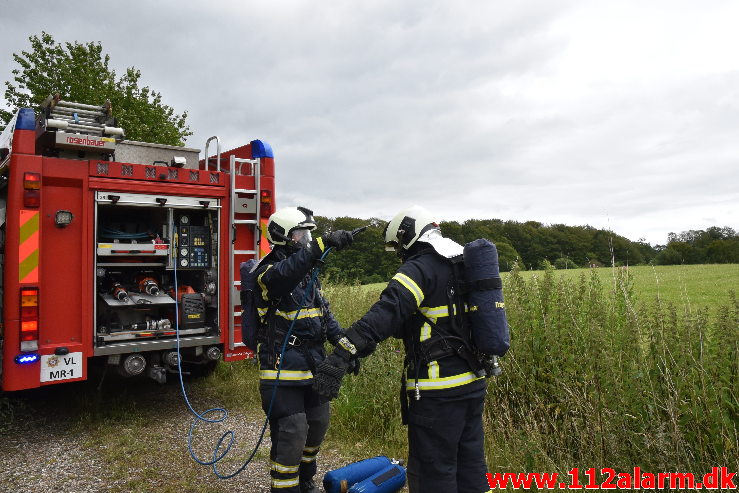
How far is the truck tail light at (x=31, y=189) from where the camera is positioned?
485cm

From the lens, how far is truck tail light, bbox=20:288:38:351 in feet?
15.9

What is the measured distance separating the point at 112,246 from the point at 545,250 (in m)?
14.2

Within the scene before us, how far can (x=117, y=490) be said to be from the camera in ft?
13.7

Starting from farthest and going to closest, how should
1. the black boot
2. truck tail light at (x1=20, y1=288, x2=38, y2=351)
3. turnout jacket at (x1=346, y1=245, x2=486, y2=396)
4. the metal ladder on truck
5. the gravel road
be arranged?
the metal ladder on truck
truck tail light at (x1=20, y1=288, x2=38, y2=351)
the gravel road
the black boot
turnout jacket at (x1=346, y1=245, x2=486, y2=396)

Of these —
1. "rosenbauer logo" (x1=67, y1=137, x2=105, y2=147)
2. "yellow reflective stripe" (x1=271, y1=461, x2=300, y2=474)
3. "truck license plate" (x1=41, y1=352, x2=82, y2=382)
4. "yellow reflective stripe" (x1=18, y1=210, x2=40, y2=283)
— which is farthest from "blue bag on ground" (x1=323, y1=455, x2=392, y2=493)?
"rosenbauer logo" (x1=67, y1=137, x2=105, y2=147)

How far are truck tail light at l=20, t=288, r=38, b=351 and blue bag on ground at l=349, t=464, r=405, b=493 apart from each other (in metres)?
3.28

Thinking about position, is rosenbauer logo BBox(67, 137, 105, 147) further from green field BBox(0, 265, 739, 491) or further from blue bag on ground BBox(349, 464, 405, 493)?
blue bag on ground BBox(349, 464, 405, 493)

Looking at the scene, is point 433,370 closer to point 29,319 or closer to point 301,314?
point 301,314

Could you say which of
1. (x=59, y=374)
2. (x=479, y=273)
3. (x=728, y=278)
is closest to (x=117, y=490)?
(x=59, y=374)

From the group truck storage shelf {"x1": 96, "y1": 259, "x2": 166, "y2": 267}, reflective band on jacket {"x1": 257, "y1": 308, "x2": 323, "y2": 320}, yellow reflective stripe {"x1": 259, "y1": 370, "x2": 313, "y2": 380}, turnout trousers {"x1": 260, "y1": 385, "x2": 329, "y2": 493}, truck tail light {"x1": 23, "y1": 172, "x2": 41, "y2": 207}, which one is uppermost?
truck tail light {"x1": 23, "y1": 172, "x2": 41, "y2": 207}

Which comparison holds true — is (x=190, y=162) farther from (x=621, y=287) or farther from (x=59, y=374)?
(x=621, y=287)

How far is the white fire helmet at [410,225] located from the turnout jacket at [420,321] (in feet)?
0.40

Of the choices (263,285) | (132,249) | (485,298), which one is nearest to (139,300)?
(132,249)

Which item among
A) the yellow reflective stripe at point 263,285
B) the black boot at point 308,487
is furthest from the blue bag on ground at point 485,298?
the black boot at point 308,487
